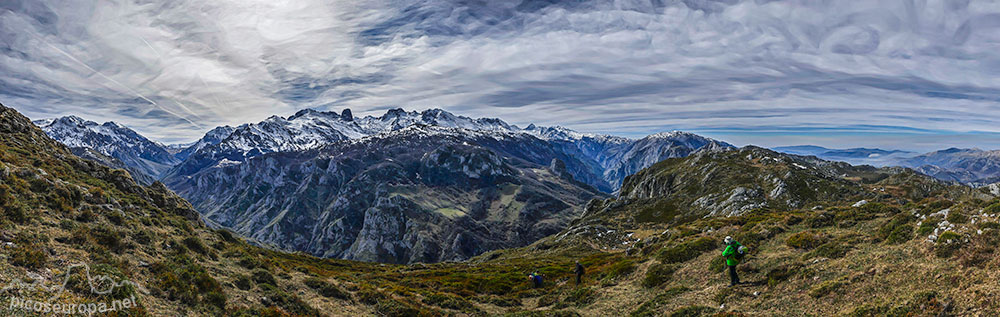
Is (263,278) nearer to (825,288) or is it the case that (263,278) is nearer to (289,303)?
(289,303)

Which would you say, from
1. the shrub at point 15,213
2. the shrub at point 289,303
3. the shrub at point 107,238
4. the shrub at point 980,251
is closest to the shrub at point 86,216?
the shrub at point 107,238

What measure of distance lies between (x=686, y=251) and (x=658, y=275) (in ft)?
15.4

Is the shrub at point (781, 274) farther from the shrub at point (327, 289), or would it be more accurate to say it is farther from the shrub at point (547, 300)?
the shrub at point (327, 289)

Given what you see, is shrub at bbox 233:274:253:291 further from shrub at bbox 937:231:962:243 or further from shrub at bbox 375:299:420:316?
shrub at bbox 937:231:962:243

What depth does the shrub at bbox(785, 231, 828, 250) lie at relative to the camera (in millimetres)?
27594

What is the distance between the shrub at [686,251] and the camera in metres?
33.5

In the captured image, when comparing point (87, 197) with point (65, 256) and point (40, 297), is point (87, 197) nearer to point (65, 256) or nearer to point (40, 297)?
point (65, 256)

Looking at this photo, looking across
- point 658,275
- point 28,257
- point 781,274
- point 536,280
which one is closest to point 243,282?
point 28,257

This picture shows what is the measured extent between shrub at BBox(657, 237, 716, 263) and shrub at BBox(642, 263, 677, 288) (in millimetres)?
1512

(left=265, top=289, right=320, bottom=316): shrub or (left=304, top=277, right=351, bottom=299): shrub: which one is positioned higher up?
(left=265, top=289, right=320, bottom=316): shrub

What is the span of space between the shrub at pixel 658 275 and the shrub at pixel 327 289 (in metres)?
23.9

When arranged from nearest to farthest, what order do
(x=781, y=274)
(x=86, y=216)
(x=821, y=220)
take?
(x=781, y=274) → (x=86, y=216) → (x=821, y=220)

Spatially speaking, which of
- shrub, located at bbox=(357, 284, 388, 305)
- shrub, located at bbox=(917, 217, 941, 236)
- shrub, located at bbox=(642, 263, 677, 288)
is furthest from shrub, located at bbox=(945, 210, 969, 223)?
shrub, located at bbox=(357, 284, 388, 305)

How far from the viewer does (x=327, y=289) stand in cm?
3069
